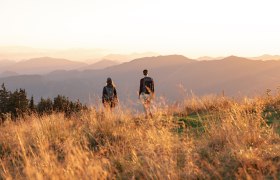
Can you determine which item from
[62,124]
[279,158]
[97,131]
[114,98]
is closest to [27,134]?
[62,124]

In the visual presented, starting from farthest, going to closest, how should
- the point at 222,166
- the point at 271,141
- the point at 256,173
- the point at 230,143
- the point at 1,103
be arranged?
the point at 1,103
the point at 271,141
the point at 230,143
the point at 222,166
the point at 256,173

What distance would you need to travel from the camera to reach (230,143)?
589 cm

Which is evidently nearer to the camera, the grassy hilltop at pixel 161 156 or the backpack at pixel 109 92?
the grassy hilltop at pixel 161 156

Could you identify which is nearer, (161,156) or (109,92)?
(161,156)

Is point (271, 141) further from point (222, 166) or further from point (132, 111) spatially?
point (132, 111)

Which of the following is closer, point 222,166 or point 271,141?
point 222,166

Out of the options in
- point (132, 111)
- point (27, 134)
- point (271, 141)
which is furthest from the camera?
point (132, 111)

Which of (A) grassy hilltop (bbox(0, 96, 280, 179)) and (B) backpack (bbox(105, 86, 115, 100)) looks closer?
(A) grassy hilltop (bbox(0, 96, 280, 179))

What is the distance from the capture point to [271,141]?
21.0 ft

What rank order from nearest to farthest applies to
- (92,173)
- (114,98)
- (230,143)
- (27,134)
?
(92,173) → (230,143) → (27,134) → (114,98)

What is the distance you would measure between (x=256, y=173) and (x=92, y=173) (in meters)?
1.95

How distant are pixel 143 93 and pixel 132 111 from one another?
2.69 meters

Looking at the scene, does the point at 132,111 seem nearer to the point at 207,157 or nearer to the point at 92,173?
the point at 207,157

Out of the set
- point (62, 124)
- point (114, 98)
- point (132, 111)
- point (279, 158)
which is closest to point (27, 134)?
point (62, 124)
